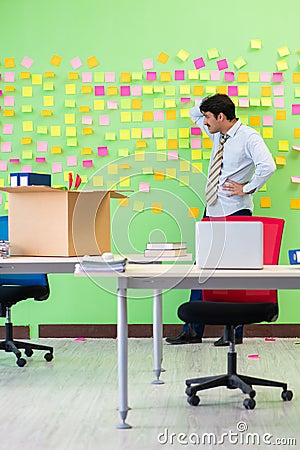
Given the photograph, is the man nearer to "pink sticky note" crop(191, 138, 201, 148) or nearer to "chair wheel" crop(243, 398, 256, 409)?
"pink sticky note" crop(191, 138, 201, 148)

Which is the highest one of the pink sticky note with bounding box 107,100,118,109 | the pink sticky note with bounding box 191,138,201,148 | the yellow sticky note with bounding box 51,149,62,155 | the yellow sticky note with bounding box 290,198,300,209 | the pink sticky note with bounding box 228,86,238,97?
the pink sticky note with bounding box 228,86,238,97

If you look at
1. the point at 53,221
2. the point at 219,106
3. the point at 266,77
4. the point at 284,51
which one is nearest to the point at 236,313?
the point at 53,221

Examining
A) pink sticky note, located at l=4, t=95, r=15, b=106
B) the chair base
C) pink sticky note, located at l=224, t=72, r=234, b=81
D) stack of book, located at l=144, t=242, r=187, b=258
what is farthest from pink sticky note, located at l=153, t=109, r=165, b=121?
the chair base

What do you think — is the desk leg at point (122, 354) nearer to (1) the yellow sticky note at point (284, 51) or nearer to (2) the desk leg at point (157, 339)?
(2) the desk leg at point (157, 339)

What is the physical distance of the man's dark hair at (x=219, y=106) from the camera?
482 cm

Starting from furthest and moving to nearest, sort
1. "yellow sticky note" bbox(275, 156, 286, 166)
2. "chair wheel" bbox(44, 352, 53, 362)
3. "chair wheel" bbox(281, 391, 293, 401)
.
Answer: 1. "yellow sticky note" bbox(275, 156, 286, 166)
2. "chair wheel" bbox(44, 352, 53, 362)
3. "chair wheel" bbox(281, 391, 293, 401)

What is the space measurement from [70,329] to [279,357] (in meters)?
1.50

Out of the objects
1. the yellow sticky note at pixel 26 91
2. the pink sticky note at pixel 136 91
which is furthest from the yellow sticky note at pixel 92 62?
the yellow sticky note at pixel 26 91

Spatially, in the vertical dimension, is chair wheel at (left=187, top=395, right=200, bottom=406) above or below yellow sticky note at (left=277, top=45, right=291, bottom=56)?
below

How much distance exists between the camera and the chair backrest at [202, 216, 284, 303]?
3717 millimetres

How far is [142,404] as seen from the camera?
356cm

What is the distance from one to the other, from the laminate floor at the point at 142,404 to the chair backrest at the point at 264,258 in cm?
45

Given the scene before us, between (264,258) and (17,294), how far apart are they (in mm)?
1543

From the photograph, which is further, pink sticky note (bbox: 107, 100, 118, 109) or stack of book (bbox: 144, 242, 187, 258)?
pink sticky note (bbox: 107, 100, 118, 109)
